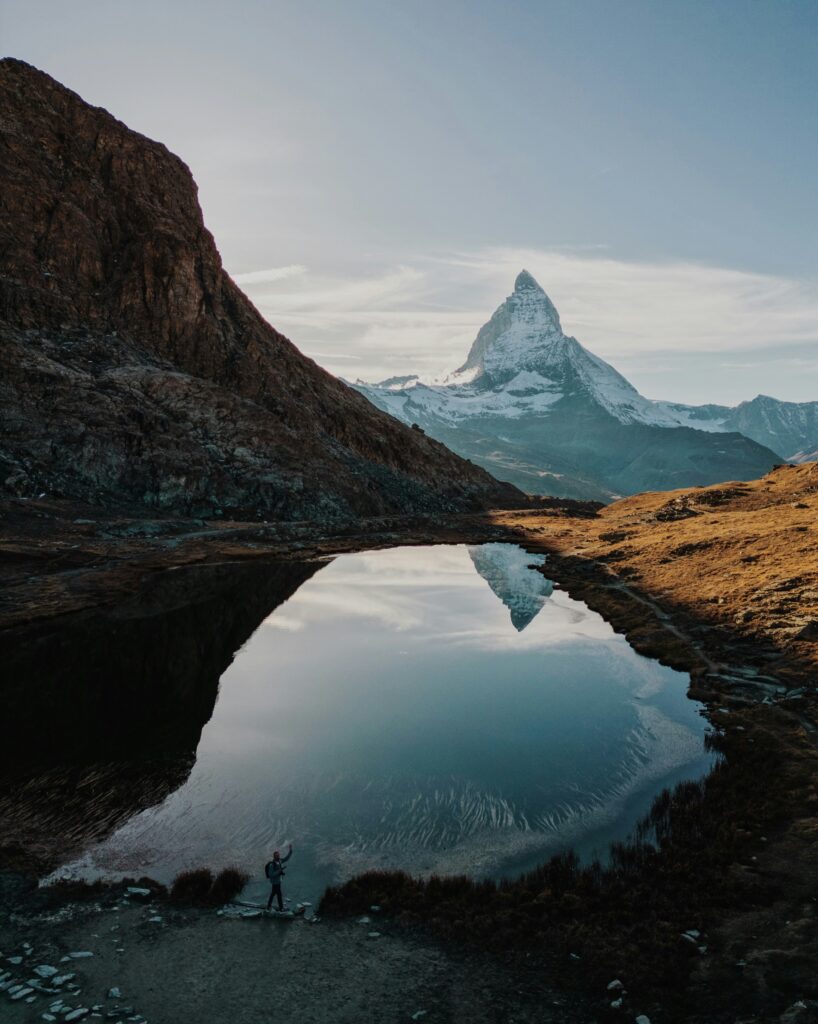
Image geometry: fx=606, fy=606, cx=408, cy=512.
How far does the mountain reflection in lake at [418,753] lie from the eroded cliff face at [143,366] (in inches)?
2401

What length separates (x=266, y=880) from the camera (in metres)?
20.1

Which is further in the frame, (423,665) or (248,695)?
(423,665)

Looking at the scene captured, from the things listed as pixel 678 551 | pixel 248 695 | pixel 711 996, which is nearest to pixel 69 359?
pixel 248 695

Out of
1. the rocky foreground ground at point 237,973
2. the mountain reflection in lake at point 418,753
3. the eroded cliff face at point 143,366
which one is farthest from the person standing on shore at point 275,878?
the eroded cliff face at point 143,366

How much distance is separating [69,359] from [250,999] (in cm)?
11868

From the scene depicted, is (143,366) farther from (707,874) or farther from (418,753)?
(707,874)

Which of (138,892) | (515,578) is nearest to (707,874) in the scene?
(138,892)

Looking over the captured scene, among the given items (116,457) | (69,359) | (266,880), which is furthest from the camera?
(69,359)

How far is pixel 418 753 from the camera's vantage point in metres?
29.5

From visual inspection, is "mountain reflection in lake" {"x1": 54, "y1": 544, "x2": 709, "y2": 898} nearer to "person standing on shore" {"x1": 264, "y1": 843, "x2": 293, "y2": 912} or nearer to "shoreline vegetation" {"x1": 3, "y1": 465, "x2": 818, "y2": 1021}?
"person standing on shore" {"x1": 264, "y1": 843, "x2": 293, "y2": 912}

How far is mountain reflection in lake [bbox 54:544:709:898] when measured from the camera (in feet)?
72.5

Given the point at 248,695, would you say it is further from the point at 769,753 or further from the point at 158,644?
the point at 769,753

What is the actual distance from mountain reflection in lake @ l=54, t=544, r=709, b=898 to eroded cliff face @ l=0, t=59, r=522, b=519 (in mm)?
60997

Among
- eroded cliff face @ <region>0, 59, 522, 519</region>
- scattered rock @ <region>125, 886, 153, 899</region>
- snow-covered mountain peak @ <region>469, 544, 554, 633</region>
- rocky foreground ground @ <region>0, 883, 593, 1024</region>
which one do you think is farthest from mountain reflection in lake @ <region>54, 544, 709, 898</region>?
eroded cliff face @ <region>0, 59, 522, 519</region>
